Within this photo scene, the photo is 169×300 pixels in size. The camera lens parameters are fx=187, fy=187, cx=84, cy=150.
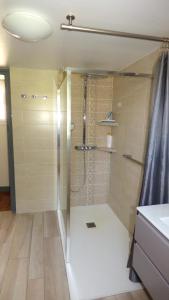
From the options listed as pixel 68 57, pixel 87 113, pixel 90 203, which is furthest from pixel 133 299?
pixel 68 57

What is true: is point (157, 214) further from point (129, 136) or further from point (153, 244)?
point (129, 136)

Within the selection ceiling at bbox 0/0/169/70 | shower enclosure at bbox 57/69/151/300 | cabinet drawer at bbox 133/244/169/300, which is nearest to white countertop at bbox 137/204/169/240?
→ cabinet drawer at bbox 133/244/169/300

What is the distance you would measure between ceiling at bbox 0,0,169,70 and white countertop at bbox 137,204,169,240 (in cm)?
140

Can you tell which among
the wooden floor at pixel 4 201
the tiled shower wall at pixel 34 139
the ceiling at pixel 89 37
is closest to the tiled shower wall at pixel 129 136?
the ceiling at pixel 89 37

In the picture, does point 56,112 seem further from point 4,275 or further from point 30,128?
point 4,275

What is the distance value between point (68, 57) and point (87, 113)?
3.03 feet

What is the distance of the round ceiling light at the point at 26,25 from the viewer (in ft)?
4.19

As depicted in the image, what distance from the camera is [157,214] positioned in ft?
4.66

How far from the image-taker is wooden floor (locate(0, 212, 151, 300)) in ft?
5.22

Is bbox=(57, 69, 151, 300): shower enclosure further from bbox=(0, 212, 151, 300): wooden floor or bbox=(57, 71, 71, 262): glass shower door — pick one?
bbox=(0, 212, 151, 300): wooden floor

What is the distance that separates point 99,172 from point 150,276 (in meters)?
1.87

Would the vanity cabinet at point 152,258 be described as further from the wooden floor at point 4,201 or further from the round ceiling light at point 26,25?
the wooden floor at point 4,201

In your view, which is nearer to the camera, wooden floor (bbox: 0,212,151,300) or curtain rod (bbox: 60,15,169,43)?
curtain rod (bbox: 60,15,169,43)

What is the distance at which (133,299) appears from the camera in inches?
61.4
